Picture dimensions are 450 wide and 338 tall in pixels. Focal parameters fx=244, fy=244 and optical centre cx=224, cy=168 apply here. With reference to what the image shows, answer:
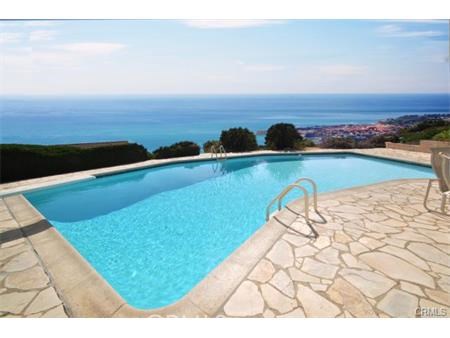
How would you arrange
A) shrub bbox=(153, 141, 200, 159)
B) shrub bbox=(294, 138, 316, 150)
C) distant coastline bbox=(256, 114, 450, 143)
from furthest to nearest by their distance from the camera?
distant coastline bbox=(256, 114, 450, 143) < shrub bbox=(294, 138, 316, 150) < shrub bbox=(153, 141, 200, 159)

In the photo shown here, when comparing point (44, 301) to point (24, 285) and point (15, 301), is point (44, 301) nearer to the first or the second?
point (15, 301)

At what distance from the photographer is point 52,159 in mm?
8461

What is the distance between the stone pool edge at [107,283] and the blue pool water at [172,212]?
1.59 ft

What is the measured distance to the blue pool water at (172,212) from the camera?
11.9ft

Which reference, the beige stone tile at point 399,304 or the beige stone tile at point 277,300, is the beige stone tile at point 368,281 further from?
the beige stone tile at point 277,300

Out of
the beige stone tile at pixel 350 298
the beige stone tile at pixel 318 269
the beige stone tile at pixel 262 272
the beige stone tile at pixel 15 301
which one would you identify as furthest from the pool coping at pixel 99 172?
the beige stone tile at pixel 350 298

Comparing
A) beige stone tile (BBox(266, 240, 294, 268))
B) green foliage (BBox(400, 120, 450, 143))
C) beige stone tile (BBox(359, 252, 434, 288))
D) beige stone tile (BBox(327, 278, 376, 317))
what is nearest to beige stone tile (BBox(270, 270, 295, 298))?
beige stone tile (BBox(266, 240, 294, 268))

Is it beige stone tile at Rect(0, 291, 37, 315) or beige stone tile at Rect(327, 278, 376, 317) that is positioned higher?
beige stone tile at Rect(0, 291, 37, 315)

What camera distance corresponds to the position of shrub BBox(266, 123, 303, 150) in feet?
45.1

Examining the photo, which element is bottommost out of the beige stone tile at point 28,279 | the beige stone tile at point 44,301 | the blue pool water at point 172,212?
the blue pool water at point 172,212

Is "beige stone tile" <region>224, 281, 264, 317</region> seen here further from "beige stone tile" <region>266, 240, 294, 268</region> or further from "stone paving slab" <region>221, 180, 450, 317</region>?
"beige stone tile" <region>266, 240, 294, 268</region>

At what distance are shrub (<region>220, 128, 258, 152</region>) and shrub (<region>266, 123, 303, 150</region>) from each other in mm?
1240

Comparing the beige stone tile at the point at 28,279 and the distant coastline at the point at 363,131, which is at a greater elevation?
the distant coastline at the point at 363,131

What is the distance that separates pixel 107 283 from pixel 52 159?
742 cm
